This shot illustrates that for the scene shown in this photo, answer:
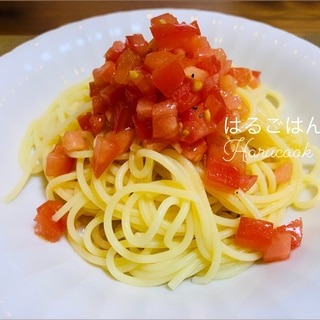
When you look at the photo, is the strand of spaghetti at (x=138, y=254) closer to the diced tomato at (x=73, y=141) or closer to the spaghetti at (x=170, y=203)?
the spaghetti at (x=170, y=203)

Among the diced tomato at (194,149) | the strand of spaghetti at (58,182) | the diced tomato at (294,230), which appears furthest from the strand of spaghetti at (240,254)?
the strand of spaghetti at (58,182)

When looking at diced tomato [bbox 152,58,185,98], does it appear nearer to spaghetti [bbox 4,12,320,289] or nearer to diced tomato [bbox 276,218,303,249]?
spaghetti [bbox 4,12,320,289]

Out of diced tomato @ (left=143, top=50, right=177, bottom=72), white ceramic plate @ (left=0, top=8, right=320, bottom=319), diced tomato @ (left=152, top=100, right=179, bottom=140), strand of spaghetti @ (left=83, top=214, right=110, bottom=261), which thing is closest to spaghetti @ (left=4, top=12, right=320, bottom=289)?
strand of spaghetti @ (left=83, top=214, right=110, bottom=261)

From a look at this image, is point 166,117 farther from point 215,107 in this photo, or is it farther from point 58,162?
point 58,162

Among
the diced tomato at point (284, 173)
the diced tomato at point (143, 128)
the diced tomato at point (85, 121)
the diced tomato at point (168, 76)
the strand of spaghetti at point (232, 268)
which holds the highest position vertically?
the diced tomato at point (168, 76)

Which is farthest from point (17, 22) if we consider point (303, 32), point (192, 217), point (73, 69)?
point (192, 217)
